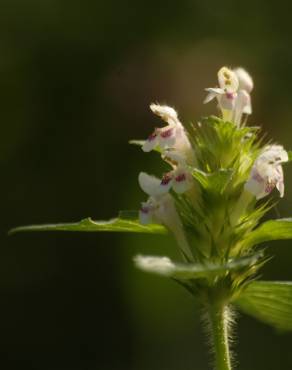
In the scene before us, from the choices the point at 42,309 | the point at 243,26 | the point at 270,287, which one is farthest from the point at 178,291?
the point at 270,287

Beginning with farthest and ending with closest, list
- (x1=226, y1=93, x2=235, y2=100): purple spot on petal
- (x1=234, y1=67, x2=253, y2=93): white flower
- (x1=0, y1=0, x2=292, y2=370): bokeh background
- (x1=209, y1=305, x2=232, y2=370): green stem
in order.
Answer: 1. (x1=0, y1=0, x2=292, y2=370): bokeh background
2. (x1=234, y1=67, x2=253, y2=93): white flower
3. (x1=226, y1=93, x2=235, y2=100): purple spot on petal
4. (x1=209, y1=305, x2=232, y2=370): green stem

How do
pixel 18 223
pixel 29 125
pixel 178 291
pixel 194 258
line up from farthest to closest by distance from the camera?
A: pixel 29 125, pixel 18 223, pixel 178 291, pixel 194 258

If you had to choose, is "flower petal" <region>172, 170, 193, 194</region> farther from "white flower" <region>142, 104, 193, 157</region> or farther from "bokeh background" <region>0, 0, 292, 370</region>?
"bokeh background" <region>0, 0, 292, 370</region>

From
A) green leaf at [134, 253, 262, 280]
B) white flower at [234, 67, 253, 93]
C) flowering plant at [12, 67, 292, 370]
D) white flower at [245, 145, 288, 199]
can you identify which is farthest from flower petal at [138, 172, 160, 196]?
white flower at [234, 67, 253, 93]

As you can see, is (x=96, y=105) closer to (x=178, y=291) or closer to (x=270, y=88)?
(x=270, y=88)

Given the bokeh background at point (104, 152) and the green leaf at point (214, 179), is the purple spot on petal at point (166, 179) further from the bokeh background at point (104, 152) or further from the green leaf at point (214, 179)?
the bokeh background at point (104, 152)

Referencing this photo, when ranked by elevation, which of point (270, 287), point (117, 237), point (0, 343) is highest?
point (117, 237)
